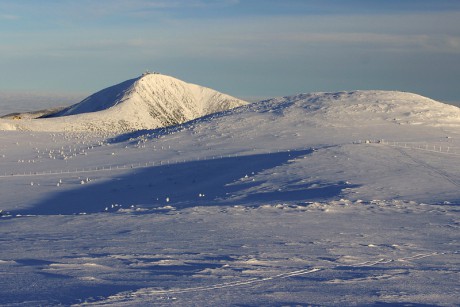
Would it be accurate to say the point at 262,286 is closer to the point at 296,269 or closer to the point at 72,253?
the point at 296,269

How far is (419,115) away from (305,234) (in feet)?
139

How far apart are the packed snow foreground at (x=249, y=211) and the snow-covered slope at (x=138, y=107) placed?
1530 inches

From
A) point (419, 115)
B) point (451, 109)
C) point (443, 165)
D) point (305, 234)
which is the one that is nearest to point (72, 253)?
point (305, 234)

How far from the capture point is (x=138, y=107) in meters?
132

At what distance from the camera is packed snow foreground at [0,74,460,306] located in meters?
13.0

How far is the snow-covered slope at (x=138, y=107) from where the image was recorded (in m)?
105

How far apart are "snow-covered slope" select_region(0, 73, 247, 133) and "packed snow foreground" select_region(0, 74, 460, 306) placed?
38875mm

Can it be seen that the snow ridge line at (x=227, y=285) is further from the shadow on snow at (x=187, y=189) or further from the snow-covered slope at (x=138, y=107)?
the snow-covered slope at (x=138, y=107)

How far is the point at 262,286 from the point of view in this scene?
13.0 m

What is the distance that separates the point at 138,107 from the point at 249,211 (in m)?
110

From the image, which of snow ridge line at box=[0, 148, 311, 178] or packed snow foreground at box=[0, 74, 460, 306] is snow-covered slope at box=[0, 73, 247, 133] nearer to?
packed snow foreground at box=[0, 74, 460, 306]

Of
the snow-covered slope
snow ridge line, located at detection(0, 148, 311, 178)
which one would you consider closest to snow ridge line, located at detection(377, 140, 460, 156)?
snow ridge line, located at detection(0, 148, 311, 178)

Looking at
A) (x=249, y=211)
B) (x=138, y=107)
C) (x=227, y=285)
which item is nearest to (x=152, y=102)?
(x=138, y=107)

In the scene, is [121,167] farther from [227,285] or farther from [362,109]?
[227,285]
